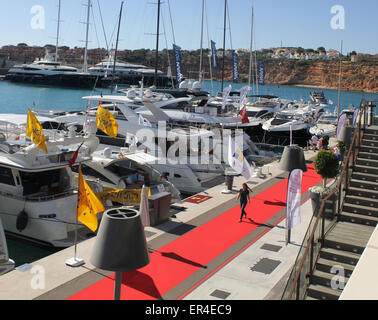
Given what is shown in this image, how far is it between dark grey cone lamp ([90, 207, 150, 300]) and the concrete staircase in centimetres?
403

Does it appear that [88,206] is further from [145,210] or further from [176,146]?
[176,146]

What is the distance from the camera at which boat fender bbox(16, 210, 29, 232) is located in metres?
15.1

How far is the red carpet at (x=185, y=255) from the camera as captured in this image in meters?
10.2

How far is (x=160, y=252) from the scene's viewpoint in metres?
12.6

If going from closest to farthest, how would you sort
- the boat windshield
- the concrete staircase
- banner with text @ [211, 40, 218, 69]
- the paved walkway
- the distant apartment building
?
the concrete staircase, the paved walkway, the boat windshield, banner with text @ [211, 40, 218, 69], the distant apartment building

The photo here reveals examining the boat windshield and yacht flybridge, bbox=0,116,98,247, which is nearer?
yacht flybridge, bbox=0,116,98,247

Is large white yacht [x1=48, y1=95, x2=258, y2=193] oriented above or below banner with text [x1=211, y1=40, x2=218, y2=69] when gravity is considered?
below

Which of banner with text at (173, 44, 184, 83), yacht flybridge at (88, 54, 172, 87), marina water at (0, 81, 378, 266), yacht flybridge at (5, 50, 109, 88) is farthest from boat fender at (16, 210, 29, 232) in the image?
yacht flybridge at (88, 54, 172, 87)

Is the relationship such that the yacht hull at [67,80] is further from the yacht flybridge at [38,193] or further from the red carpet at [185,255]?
the red carpet at [185,255]

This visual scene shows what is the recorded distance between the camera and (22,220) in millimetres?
15086

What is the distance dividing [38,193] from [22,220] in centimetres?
143

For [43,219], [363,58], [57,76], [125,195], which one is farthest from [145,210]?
[363,58]

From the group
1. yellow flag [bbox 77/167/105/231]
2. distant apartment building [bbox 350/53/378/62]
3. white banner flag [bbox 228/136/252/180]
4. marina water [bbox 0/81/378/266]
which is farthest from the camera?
distant apartment building [bbox 350/53/378/62]

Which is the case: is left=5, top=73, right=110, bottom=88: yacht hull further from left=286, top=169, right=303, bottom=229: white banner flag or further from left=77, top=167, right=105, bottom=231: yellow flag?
left=286, top=169, right=303, bottom=229: white banner flag
